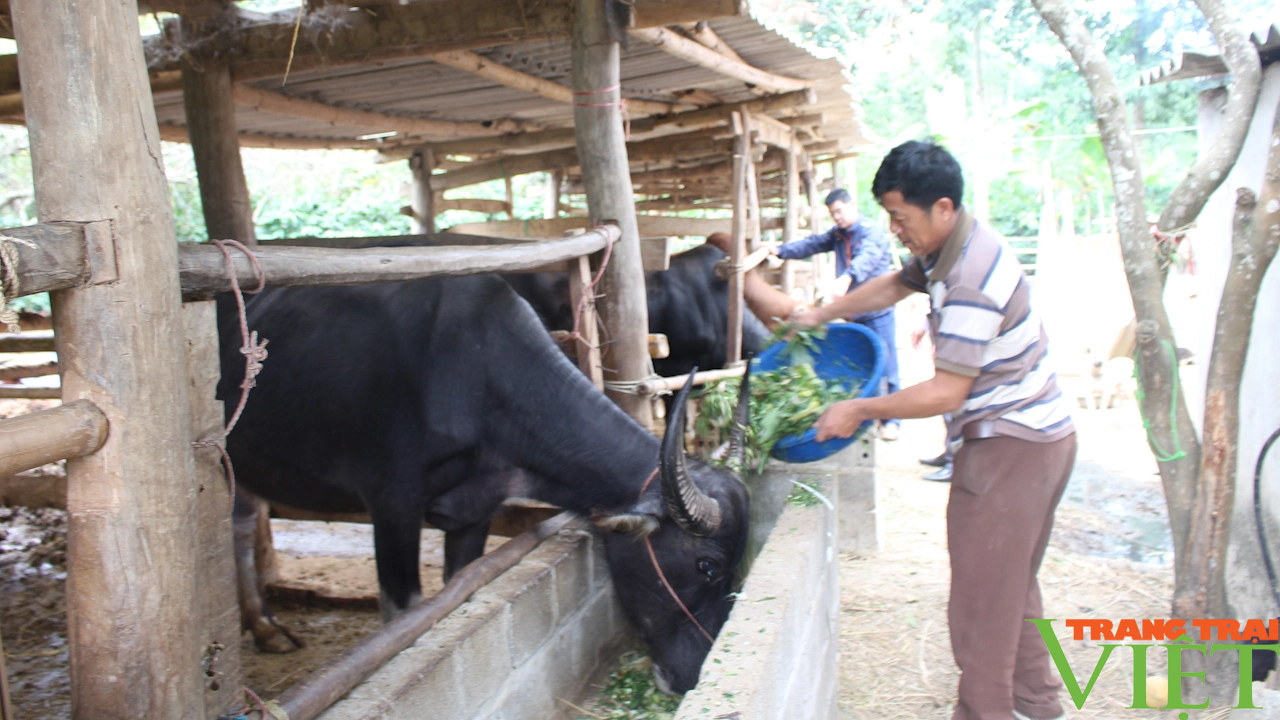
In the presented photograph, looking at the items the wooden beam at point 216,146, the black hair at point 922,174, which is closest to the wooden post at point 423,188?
the wooden beam at point 216,146

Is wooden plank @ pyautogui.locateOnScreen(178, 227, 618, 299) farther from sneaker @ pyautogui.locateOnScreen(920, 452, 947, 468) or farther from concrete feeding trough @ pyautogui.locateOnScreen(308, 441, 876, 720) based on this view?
sneaker @ pyautogui.locateOnScreen(920, 452, 947, 468)

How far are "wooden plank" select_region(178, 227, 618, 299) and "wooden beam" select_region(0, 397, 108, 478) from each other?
0.38 metres

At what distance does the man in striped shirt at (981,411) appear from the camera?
2.72m

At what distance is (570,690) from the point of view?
3.38 metres

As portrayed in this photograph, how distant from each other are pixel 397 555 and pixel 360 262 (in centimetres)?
155

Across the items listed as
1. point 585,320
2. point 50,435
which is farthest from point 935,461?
point 50,435

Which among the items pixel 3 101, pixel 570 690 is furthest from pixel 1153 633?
pixel 3 101

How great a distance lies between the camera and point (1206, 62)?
3975mm

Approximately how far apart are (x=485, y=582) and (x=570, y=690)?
694 millimetres

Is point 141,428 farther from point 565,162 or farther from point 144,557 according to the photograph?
point 565,162

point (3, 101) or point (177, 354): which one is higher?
point (3, 101)

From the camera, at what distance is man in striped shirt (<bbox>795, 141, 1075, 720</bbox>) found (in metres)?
2.72

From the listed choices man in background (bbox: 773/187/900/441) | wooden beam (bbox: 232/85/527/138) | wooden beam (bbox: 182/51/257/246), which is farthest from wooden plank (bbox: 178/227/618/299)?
man in background (bbox: 773/187/900/441)

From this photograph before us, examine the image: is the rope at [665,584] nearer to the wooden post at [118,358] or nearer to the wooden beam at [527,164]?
the wooden post at [118,358]
